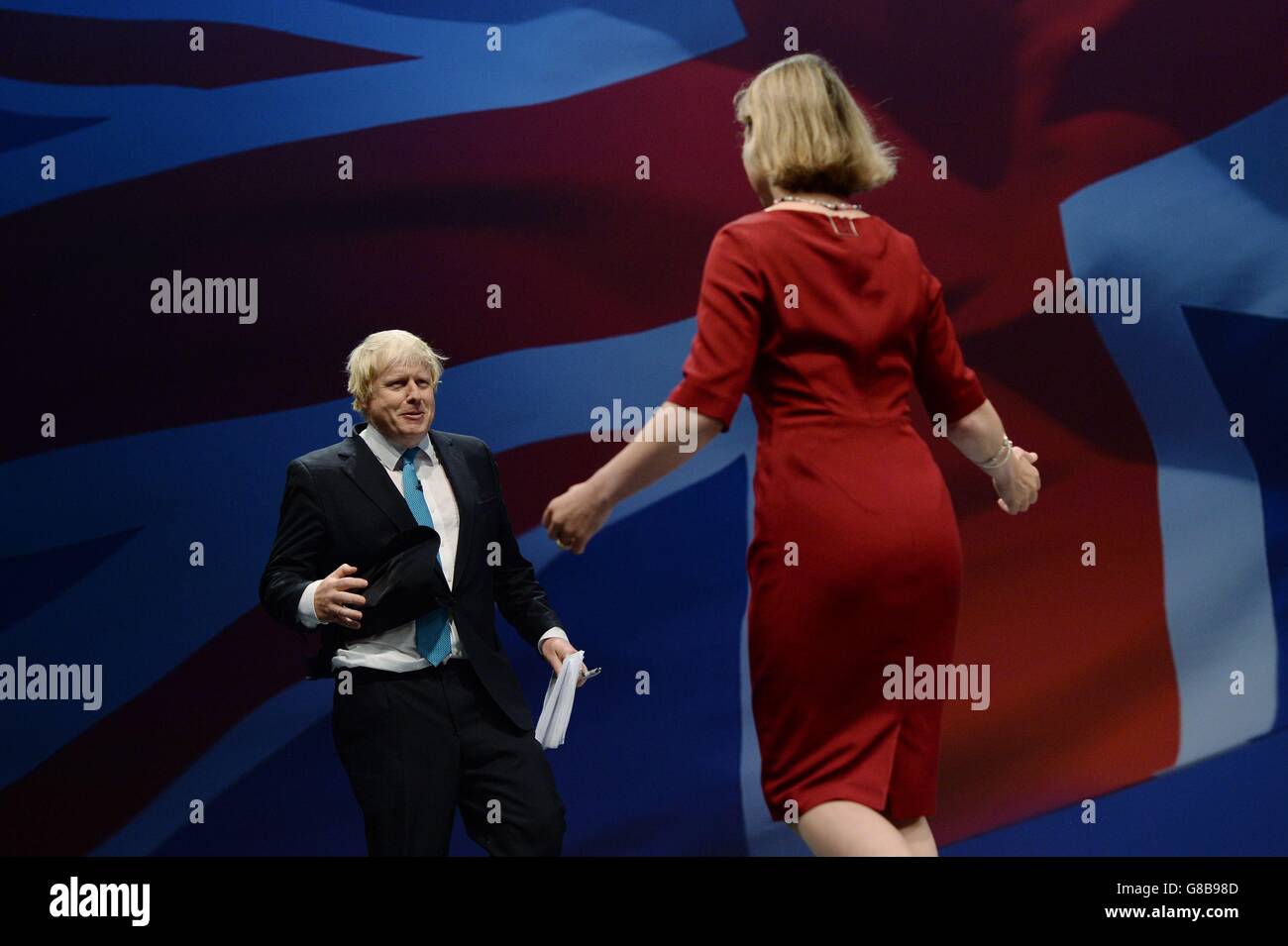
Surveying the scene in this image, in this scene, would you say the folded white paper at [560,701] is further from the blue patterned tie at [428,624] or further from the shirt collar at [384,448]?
the shirt collar at [384,448]

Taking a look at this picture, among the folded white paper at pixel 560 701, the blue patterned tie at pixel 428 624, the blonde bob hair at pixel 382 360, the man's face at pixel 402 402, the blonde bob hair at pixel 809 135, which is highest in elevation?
the blonde bob hair at pixel 809 135

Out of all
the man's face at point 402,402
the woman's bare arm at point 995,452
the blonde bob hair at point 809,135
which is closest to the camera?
the blonde bob hair at point 809,135

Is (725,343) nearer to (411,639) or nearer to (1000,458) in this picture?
(1000,458)

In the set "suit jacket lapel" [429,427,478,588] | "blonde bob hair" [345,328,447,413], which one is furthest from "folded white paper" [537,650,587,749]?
"blonde bob hair" [345,328,447,413]

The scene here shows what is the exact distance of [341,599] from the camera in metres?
2.98

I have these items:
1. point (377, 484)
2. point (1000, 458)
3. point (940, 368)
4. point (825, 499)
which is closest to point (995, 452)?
point (1000, 458)

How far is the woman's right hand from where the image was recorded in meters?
2.56

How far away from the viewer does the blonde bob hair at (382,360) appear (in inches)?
127

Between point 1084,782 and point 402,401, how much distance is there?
2313 mm

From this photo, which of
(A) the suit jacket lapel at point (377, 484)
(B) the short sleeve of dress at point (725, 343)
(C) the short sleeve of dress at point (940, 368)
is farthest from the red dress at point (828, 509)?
(A) the suit jacket lapel at point (377, 484)

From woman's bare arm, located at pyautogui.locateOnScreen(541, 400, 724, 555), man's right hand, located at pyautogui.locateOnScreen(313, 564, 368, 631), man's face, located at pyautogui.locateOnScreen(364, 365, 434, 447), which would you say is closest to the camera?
woman's bare arm, located at pyautogui.locateOnScreen(541, 400, 724, 555)

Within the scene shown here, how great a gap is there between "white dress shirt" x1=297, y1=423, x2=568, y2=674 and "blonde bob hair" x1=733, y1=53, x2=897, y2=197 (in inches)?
47.6

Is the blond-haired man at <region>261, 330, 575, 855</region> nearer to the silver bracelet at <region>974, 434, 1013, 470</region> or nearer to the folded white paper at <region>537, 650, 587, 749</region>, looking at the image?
the folded white paper at <region>537, 650, 587, 749</region>

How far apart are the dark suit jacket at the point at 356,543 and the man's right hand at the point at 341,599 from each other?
0.36ft
